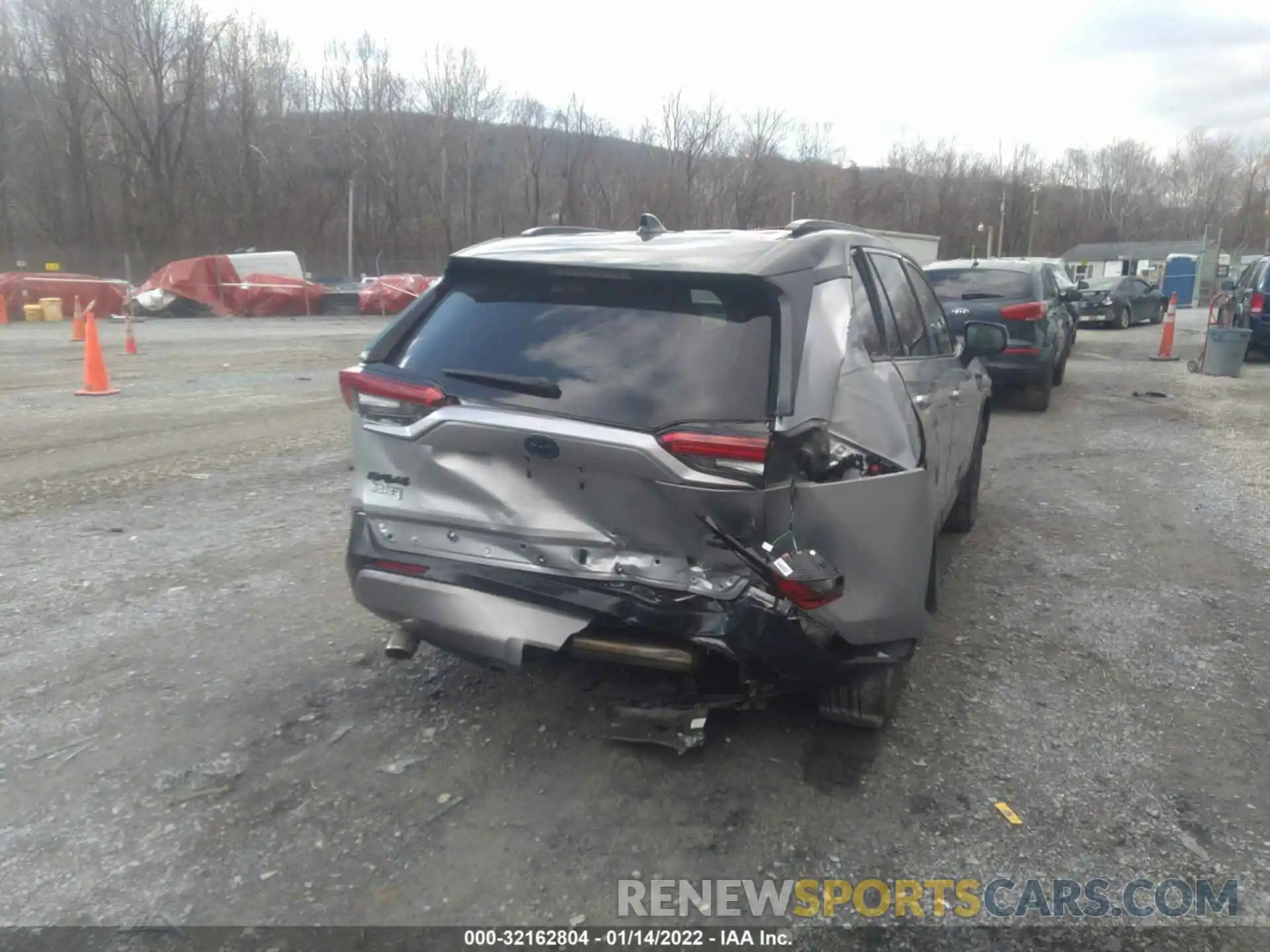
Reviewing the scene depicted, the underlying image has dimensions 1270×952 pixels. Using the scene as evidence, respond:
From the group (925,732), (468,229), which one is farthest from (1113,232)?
(925,732)

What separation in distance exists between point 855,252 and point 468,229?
66993 mm

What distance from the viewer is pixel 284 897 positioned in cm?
268

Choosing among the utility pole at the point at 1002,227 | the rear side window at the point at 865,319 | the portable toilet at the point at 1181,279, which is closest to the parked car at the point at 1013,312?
the rear side window at the point at 865,319

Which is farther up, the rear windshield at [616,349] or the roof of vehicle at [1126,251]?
the roof of vehicle at [1126,251]

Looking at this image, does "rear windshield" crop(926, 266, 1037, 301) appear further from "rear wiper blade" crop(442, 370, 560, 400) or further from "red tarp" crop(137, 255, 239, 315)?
"red tarp" crop(137, 255, 239, 315)

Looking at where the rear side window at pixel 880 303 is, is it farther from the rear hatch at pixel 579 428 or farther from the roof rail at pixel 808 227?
the rear hatch at pixel 579 428

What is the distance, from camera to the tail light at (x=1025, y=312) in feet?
35.0

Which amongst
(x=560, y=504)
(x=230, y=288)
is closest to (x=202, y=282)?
(x=230, y=288)

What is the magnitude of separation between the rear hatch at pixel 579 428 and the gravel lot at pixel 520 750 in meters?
0.77

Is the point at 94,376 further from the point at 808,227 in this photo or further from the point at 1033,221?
the point at 1033,221

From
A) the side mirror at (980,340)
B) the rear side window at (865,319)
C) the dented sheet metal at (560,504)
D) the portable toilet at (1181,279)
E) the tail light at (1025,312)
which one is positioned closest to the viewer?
the dented sheet metal at (560,504)

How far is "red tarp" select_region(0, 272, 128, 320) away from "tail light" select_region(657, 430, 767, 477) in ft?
93.4

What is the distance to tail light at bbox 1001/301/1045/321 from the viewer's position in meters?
10.7

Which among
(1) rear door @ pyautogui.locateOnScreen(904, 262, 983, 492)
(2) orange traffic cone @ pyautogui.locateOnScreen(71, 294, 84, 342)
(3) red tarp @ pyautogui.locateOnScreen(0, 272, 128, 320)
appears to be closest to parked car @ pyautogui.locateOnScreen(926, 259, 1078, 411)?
(1) rear door @ pyautogui.locateOnScreen(904, 262, 983, 492)
